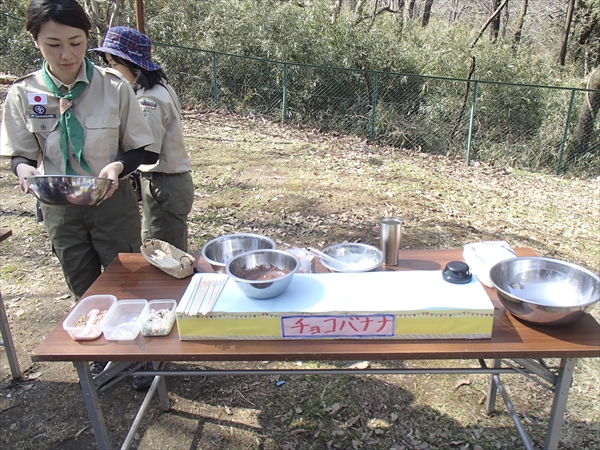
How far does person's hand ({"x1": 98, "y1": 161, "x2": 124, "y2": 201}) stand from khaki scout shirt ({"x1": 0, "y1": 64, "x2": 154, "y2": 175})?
0.16 meters

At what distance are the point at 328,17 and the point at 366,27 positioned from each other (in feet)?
3.03

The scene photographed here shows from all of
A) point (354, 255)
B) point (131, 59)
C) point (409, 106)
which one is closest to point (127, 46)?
point (131, 59)

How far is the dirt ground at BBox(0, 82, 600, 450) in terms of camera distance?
241cm

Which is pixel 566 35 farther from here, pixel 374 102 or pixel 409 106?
pixel 374 102

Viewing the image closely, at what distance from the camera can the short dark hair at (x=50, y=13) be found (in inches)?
72.0

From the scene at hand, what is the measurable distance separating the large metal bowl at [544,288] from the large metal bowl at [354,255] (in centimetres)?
52

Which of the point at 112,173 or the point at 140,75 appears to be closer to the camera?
the point at 112,173

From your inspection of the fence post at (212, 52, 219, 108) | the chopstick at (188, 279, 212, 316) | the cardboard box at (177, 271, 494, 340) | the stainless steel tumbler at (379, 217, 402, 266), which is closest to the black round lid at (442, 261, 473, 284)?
the cardboard box at (177, 271, 494, 340)

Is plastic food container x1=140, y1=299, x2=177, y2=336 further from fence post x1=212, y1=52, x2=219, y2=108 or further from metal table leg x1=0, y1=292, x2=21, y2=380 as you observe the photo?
fence post x1=212, y1=52, x2=219, y2=108

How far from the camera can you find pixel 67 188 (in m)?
1.77

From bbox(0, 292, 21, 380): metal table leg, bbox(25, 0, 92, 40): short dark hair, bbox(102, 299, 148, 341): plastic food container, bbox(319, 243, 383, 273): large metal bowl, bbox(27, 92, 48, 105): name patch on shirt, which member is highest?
bbox(25, 0, 92, 40): short dark hair

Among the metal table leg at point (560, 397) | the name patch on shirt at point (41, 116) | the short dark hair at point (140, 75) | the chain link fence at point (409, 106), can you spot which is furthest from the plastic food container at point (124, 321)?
the chain link fence at point (409, 106)

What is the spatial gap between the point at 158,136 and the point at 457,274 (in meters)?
1.70

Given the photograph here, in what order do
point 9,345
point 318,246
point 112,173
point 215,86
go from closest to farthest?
1. point 112,173
2. point 9,345
3. point 318,246
4. point 215,86
